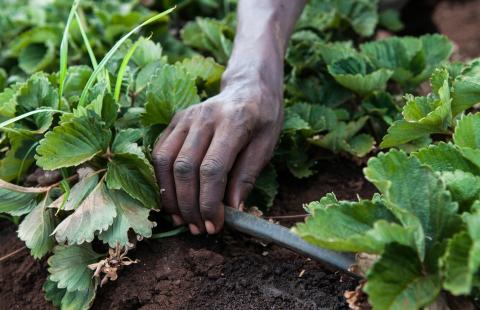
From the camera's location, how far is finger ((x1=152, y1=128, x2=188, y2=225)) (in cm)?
136

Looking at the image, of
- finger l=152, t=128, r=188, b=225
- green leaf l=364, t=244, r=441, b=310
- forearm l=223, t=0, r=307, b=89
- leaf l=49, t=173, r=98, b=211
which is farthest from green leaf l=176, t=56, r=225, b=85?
green leaf l=364, t=244, r=441, b=310

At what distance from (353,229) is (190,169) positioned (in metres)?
0.45

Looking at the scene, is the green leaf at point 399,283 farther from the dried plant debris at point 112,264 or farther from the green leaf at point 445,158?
the dried plant debris at point 112,264

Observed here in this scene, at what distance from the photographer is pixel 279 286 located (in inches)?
51.6

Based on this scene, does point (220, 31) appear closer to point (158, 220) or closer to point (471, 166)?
point (158, 220)

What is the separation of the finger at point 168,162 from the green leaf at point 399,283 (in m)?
0.59

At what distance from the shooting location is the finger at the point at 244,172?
1.39 metres

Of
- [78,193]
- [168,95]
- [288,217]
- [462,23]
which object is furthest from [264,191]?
[462,23]

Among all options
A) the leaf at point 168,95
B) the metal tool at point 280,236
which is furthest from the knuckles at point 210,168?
the leaf at point 168,95

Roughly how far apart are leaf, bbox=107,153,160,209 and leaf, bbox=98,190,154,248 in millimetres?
25

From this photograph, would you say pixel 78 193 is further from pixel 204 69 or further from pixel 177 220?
pixel 204 69

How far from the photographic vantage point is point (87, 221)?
4.22 ft

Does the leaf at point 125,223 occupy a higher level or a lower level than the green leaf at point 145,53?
lower

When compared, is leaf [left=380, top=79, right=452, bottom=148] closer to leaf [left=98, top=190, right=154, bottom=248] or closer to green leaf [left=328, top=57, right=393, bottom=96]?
green leaf [left=328, top=57, right=393, bottom=96]
